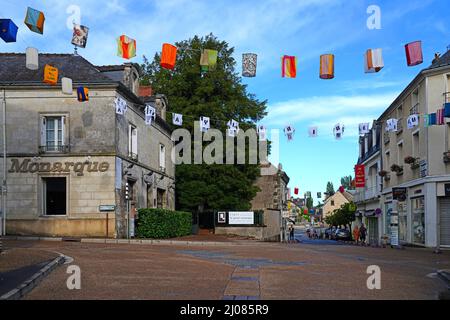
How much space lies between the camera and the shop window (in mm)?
25344

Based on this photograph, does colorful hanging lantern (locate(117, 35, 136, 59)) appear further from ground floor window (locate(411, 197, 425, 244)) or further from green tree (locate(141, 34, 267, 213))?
green tree (locate(141, 34, 267, 213))

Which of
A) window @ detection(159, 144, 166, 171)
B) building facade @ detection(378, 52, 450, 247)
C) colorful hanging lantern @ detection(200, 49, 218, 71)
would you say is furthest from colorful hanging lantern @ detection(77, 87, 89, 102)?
building facade @ detection(378, 52, 450, 247)

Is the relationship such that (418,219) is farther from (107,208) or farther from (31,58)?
(31,58)

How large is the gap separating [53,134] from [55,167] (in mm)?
1703

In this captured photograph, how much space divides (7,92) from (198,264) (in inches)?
665

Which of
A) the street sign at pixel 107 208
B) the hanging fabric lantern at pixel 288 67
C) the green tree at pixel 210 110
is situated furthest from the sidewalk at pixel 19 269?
the green tree at pixel 210 110

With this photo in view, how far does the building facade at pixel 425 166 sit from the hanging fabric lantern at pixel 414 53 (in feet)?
35.9

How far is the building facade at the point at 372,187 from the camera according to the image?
38.2 metres

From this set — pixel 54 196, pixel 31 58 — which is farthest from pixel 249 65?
pixel 54 196

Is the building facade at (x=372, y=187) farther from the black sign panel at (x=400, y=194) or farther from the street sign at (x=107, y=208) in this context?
the street sign at (x=107, y=208)
